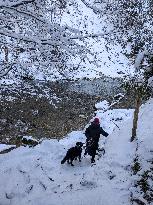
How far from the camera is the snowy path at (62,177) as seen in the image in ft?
28.4

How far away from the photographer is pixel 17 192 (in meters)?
9.10

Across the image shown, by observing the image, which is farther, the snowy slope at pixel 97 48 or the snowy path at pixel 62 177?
the snowy slope at pixel 97 48

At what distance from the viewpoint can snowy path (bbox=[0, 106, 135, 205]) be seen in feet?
28.4

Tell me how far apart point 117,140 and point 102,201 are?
443 cm

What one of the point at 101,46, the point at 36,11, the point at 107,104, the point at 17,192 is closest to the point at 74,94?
the point at 107,104

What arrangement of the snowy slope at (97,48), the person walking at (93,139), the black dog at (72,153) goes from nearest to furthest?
the black dog at (72,153), the person walking at (93,139), the snowy slope at (97,48)

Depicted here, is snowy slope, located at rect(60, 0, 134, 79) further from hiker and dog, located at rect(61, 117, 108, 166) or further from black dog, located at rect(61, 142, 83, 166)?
black dog, located at rect(61, 142, 83, 166)

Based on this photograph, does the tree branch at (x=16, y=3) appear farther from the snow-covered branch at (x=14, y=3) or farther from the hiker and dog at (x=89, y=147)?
the hiker and dog at (x=89, y=147)

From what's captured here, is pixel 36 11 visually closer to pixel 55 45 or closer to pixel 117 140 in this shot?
pixel 55 45

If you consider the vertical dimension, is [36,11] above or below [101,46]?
above

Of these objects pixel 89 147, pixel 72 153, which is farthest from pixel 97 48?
pixel 72 153

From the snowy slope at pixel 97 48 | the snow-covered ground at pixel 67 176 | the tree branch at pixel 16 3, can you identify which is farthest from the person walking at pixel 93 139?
the snowy slope at pixel 97 48

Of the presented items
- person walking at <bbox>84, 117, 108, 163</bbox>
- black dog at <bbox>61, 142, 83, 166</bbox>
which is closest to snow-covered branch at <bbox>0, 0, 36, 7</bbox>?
black dog at <bbox>61, 142, 83, 166</bbox>

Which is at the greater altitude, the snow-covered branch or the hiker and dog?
the snow-covered branch
